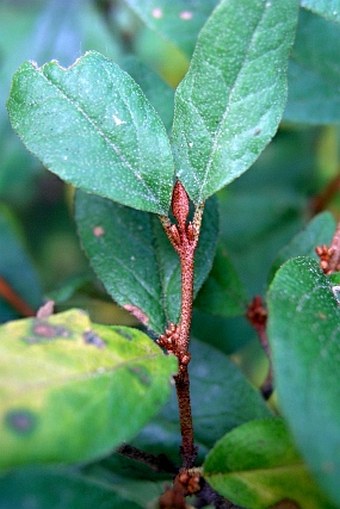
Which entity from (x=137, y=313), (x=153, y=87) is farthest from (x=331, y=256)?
(x=153, y=87)

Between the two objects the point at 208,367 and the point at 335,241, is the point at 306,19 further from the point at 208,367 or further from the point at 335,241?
the point at 208,367

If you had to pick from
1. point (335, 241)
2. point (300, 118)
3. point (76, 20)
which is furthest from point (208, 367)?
point (76, 20)

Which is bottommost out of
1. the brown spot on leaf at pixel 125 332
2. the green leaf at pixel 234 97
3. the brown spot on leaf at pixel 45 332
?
the brown spot on leaf at pixel 125 332

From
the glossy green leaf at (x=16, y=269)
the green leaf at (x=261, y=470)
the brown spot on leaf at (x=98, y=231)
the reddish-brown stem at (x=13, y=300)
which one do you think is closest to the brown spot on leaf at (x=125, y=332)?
the green leaf at (x=261, y=470)

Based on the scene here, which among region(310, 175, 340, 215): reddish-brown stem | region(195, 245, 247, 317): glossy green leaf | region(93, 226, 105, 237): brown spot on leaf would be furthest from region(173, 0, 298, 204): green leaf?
→ region(310, 175, 340, 215): reddish-brown stem

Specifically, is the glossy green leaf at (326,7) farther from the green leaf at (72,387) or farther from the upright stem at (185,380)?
the green leaf at (72,387)

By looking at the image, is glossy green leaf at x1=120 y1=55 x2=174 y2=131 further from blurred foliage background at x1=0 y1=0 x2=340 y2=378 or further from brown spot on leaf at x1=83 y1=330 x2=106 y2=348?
brown spot on leaf at x1=83 y1=330 x2=106 y2=348

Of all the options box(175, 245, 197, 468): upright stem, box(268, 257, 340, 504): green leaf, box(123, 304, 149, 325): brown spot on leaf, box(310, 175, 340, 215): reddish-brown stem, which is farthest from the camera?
box(310, 175, 340, 215): reddish-brown stem
